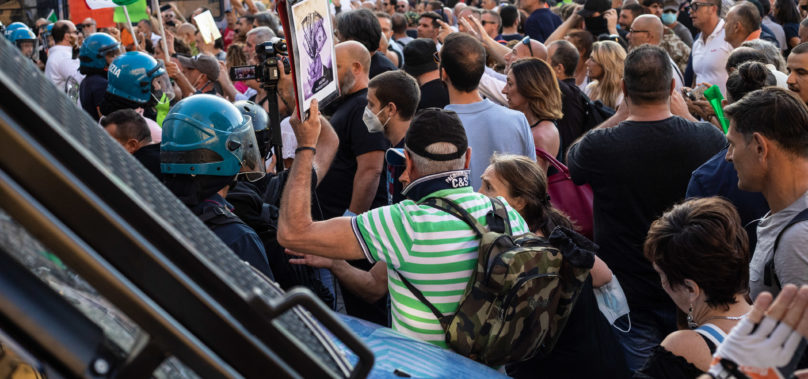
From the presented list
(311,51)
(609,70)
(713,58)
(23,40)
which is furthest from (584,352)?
(23,40)

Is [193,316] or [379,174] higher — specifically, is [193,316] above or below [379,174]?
above

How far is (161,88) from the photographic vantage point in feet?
19.7

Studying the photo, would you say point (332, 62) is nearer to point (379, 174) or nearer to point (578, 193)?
point (379, 174)

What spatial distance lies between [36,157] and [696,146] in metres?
3.34

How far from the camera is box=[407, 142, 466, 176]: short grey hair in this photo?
2.81 metres

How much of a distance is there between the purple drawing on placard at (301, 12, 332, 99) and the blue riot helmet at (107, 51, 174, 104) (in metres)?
2.39

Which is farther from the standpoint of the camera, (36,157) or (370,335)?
(370,335)

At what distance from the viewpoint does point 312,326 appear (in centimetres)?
139

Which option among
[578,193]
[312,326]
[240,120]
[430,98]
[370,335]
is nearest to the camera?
[312,326]

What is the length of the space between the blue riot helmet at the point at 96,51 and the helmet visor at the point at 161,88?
90cm

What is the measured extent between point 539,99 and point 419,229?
2434mm

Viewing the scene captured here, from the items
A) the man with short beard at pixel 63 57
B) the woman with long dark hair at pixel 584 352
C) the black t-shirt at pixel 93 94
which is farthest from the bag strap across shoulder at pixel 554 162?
the man with short beard at pixel 63 57

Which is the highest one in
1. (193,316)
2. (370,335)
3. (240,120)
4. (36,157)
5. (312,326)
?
(36,157)

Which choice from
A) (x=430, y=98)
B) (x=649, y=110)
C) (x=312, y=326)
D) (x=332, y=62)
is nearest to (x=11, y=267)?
(x=312, y=326)
